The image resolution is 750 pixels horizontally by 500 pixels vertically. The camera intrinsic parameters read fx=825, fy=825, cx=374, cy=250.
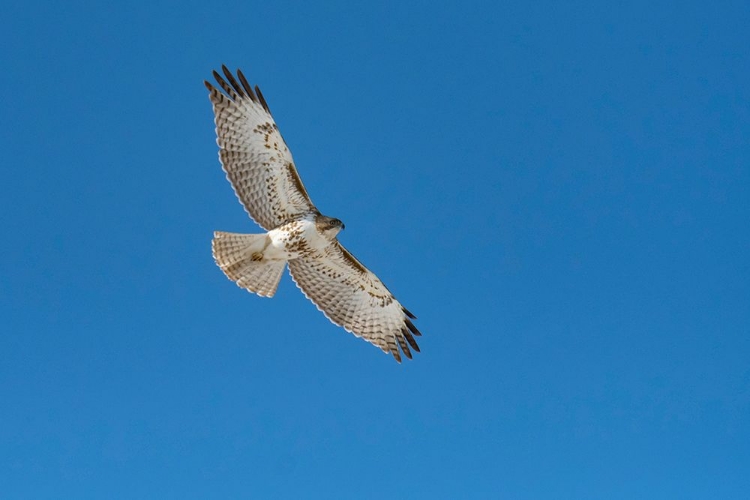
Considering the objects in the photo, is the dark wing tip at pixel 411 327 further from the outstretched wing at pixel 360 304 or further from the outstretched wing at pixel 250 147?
the outstretched wing at pixel 250 147

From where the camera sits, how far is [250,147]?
1019 cm

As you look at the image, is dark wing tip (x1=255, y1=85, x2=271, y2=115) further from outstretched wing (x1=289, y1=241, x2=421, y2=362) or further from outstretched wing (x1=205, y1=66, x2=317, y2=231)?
outstretched wing (x1=289, y1=241, x2=421, y2=362)

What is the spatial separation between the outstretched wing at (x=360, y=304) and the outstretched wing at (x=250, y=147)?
1.25 m

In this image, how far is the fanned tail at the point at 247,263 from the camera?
10.3 m

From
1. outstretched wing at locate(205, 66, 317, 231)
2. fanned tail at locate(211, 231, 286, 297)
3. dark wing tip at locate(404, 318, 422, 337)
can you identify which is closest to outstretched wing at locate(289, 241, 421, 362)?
dark wing tip at locate(404, 318, 422, 337)

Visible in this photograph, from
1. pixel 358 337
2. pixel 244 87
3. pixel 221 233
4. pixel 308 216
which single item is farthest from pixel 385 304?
pixel 244 87

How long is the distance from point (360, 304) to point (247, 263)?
72.1 inches

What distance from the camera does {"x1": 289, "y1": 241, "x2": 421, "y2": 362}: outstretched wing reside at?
11.2m

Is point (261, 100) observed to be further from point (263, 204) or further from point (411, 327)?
point (411, 327)

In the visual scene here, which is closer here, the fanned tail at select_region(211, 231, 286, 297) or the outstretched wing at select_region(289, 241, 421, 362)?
the fanned tail at select_region(211, 231, 286, 297)

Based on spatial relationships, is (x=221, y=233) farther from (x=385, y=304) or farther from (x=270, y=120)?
(x=385, y=304)

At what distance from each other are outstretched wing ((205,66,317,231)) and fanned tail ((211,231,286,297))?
43cm

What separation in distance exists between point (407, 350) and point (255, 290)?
2358mm

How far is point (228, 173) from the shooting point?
10.3m
